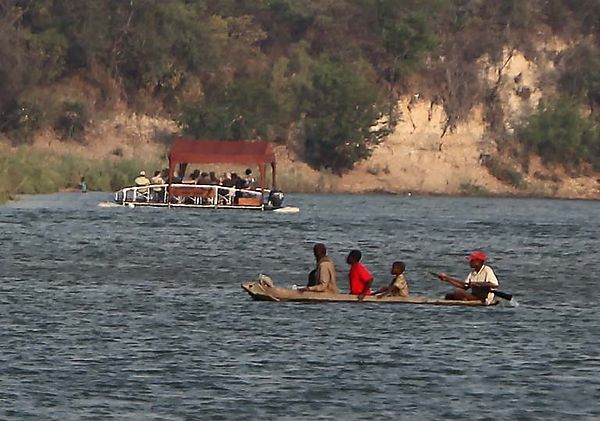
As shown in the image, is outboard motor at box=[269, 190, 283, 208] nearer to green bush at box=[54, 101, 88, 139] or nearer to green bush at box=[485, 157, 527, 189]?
green bush at box=[54, 101, 88, 139]

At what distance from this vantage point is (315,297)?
31.8 metres

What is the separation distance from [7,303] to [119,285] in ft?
16.3

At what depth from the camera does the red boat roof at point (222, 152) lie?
69562 mm

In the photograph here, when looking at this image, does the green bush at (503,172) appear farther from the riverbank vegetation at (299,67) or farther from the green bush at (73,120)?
the green bush at (73,120)

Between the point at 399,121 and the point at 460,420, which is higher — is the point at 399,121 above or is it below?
above

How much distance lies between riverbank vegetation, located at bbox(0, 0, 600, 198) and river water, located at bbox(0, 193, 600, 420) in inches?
1575

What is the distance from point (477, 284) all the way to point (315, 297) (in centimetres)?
321

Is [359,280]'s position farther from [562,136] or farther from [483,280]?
[562,136]

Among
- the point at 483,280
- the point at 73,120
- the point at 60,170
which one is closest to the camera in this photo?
the point at 483,280

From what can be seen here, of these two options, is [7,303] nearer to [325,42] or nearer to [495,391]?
[495,391]

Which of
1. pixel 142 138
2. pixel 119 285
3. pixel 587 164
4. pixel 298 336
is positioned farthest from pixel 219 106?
pixel 298 336

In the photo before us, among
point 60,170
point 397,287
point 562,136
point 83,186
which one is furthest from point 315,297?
point 562,136

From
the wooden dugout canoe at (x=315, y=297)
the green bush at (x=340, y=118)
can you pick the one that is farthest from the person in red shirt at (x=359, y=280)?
the green bush at (x=340, y=118)

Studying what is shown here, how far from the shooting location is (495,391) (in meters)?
22.9
